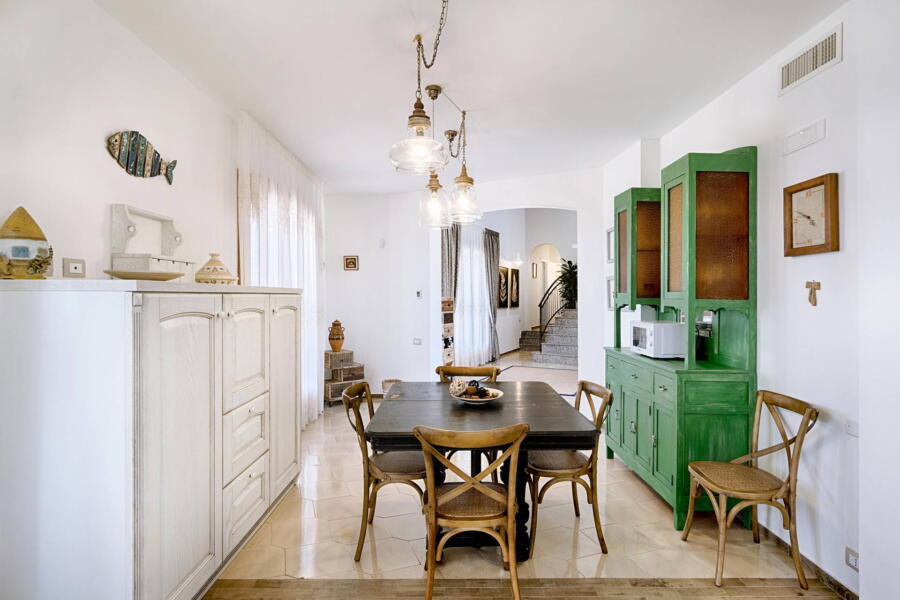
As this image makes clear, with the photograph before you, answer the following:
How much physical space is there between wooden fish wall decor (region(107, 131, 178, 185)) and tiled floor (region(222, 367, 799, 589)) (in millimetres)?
2295

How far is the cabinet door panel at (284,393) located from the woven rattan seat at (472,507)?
1460 millimetres

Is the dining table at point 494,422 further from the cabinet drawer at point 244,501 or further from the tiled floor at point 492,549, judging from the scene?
the cabinet drawer at point 244,501

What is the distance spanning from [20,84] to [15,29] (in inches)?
8.7

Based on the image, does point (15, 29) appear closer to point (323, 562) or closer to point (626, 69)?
point (323, 562)

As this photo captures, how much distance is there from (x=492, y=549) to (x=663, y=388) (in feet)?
5.01

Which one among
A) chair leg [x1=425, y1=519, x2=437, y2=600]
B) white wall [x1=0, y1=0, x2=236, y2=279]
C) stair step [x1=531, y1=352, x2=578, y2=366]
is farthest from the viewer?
stair step [x1=531, y1=352, x2=578, y2=366]

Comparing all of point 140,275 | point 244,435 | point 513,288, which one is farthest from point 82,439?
point 513,288

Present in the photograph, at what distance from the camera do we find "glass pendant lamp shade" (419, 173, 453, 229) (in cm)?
312

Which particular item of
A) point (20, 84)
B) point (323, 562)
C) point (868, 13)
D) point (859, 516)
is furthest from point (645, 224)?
point (20, 84)

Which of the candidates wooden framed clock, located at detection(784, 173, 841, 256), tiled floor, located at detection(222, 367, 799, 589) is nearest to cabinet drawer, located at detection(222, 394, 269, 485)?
tiled floor, located at detection(222, 367, 799, 589)

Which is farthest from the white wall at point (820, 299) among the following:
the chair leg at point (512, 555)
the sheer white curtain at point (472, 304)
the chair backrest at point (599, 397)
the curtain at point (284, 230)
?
the sheer white curtain at point (472, 304)

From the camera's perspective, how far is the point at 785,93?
109 inches

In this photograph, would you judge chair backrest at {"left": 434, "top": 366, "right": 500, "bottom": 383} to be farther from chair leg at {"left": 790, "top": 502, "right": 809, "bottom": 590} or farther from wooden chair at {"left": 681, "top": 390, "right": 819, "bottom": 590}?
chair leg at {"left": 790, "top": 502, "right": 809, "bottom": 590}

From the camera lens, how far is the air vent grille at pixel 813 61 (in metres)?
2.41
